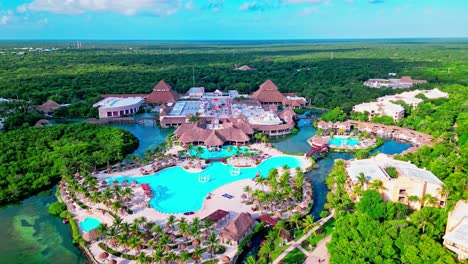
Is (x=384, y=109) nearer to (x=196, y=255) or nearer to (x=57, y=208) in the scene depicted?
(x=196, y=255)

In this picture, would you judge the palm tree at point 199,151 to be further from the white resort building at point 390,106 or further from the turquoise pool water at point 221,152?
the white resort building at point 390,106

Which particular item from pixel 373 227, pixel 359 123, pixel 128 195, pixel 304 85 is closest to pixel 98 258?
pixel 128 195

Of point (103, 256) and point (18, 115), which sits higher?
point (18, 115)

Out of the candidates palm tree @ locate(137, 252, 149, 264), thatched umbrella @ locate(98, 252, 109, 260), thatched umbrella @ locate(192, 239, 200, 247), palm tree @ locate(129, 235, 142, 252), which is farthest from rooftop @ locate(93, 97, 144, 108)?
palm tree @ locate(137, 252, 149, 264)

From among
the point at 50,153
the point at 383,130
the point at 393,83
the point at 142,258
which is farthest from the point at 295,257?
the point at 393,83

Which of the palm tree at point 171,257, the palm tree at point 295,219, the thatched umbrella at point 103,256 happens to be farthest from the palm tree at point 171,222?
the palm tree at point 295,219

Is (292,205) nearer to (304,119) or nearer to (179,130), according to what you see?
(179,130)
